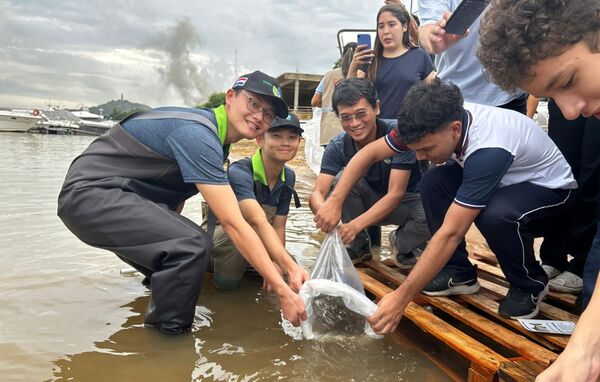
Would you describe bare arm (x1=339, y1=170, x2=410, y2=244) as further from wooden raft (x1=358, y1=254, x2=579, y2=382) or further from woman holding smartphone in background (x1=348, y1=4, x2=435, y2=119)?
woman holding smartphone in background (x1=348, y1=4, x2=435, y2=119)

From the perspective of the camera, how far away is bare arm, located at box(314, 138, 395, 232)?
2824 millimetres

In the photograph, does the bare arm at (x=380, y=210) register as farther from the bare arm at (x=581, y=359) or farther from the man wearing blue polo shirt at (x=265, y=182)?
the bare arm at (x=581, y=359)

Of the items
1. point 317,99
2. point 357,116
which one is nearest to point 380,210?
point 357,116

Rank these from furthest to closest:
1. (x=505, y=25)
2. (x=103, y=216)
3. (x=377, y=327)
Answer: (x=103, y=216) → (x=377, y=327) → (x=505, y=25)

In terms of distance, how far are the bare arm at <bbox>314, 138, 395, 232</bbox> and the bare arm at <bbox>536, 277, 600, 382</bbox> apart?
1.82 meters

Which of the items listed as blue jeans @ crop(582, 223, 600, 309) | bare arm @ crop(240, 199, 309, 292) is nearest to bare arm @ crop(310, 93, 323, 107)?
bare arm @ crop(240, 199, 309, 292)

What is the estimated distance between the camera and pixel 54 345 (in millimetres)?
2258

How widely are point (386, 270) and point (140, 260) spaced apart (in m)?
1.53

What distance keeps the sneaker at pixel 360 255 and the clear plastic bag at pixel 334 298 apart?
63cm

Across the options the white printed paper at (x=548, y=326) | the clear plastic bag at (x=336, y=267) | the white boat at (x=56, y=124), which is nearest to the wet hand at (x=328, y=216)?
the clear plastic bag at (x=336, y=267)

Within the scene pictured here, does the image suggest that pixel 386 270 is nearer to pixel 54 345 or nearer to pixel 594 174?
pixel 594 174

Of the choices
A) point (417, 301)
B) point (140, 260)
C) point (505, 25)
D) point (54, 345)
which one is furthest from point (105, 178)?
point (505, 25)

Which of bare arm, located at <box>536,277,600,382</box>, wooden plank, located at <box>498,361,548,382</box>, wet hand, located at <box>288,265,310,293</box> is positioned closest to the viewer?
bare arm, located at <box>536,277,600,382</box>

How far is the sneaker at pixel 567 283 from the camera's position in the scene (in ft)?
8.49
